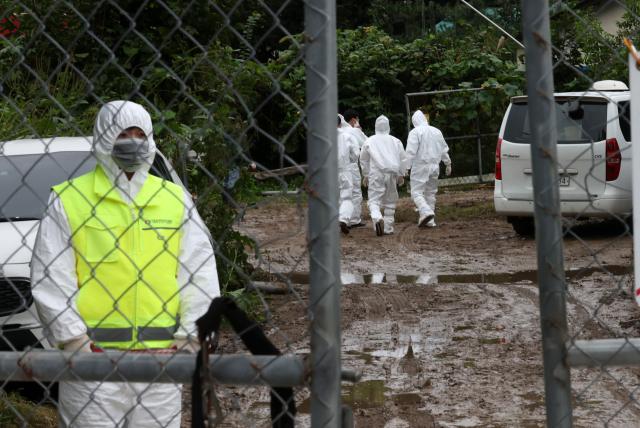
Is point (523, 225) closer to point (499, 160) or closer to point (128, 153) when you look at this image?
point (499, 160)

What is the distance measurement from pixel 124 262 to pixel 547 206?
6.98 feet

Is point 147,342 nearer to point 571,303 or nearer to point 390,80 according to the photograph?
point 571,303

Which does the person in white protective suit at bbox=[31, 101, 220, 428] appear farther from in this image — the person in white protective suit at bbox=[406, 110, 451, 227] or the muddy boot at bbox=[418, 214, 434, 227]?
the person in white protective suit at bbox=[406, 110, 451, 227]

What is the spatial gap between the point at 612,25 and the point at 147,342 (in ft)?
96.4

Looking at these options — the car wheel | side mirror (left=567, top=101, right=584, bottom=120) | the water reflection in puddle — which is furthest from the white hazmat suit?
side mirror (left=567, top=101, right=584, bottom=120)

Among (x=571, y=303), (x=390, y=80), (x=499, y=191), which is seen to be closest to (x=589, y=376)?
(x=571, y=303)

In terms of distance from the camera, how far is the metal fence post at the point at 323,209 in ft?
7.70

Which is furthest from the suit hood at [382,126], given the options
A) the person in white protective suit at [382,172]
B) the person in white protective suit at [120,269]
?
the person in white protective suit at [120,269]

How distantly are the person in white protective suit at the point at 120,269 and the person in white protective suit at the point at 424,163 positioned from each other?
13.3 metres

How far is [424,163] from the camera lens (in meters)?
17.5

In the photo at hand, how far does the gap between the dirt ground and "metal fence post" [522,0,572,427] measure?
0.49 meters

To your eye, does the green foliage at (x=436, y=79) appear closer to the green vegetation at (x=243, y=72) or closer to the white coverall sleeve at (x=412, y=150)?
the green vegetation at (x=243, y=72)

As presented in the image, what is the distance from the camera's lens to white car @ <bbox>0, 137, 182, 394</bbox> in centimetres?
623

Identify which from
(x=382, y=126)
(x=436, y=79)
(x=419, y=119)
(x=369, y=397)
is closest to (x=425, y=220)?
(x=382, y=126)
